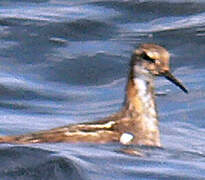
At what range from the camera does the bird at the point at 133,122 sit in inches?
545

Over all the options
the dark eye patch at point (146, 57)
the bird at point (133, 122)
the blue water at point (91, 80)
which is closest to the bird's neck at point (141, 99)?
the bird at point (133, 122)

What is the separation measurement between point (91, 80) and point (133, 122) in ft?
18.7

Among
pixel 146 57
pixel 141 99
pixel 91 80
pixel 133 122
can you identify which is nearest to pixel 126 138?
pixel 133 122

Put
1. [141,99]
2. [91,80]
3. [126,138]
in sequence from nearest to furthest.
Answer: [126,138] → [141,99] → [91,80]

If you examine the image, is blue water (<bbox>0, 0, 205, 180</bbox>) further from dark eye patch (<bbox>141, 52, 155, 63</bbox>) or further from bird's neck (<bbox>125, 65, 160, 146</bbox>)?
dark eye patch (<bbox>141, 52, 155, 63</bbox>)

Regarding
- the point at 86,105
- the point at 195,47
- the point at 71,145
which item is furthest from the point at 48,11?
the point at 71,145

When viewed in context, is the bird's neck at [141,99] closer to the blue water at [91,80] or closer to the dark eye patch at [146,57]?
the dark eye patch at [146,57]

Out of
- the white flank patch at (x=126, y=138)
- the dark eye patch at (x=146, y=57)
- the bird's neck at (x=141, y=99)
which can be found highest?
the dark eye patch at (x=146, y=57)

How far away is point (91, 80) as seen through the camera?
2022 cm

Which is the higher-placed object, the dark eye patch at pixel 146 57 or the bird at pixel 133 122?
the dark eye patch at pixel 146 57

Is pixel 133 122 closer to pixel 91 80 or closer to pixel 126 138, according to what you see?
pixel 126 138

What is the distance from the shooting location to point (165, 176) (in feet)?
42.2

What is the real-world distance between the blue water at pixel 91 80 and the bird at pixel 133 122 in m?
0.17

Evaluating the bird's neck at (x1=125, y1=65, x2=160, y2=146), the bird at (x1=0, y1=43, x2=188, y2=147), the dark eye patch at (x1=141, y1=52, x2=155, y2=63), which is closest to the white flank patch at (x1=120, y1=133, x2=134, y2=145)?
the bird at (x1=0, y1=43, x2=188, y2=147)
